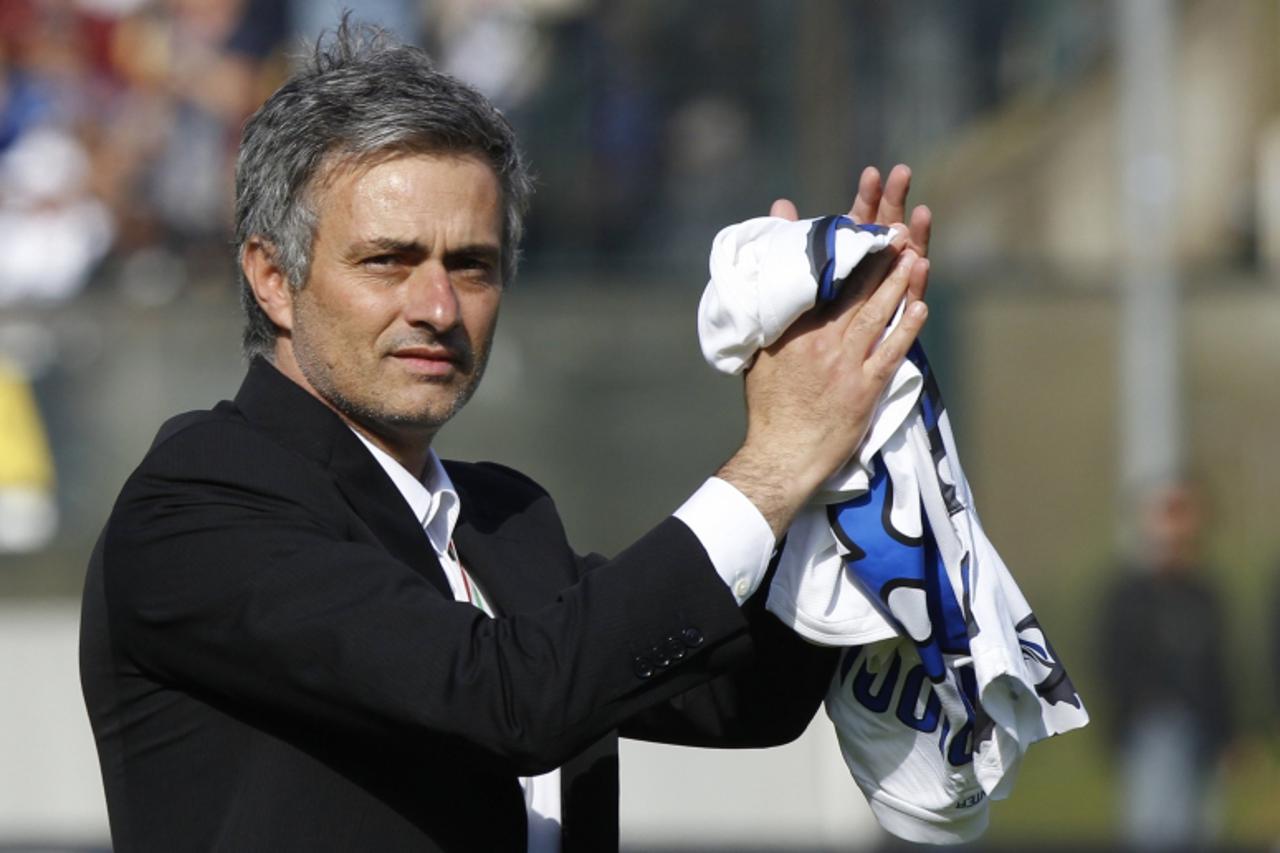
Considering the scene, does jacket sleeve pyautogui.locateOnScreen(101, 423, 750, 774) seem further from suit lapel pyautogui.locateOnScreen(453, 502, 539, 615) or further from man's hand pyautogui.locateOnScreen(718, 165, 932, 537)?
suit lapel pyautogui.locateOnScreen(453, 502, 539, 615)

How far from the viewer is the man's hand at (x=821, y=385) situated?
7.05ft

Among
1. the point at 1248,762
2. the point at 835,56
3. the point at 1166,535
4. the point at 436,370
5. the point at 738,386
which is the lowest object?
the point at 1248,762

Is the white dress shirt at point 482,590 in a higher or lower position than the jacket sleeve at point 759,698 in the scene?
higher

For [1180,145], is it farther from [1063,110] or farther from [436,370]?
[436,370]

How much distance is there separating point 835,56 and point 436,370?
23.6 feet

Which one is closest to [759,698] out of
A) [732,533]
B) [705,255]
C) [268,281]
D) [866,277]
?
[732,533]

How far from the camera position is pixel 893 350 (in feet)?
7.20

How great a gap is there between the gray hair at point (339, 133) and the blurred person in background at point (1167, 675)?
636 centimetres

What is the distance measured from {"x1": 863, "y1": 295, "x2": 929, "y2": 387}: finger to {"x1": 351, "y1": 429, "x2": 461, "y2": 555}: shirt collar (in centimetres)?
56

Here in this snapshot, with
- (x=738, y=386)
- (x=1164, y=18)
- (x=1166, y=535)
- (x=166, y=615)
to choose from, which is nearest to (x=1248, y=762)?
(x=1166, y=535)

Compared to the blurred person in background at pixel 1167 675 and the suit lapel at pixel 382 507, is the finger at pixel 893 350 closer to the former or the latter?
the suit lapel at pixel 382 507

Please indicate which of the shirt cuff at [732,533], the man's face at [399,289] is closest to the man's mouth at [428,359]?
the man's face at [399,289]

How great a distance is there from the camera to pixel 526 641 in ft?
6.72

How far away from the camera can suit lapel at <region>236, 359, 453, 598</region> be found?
2.30 meters
